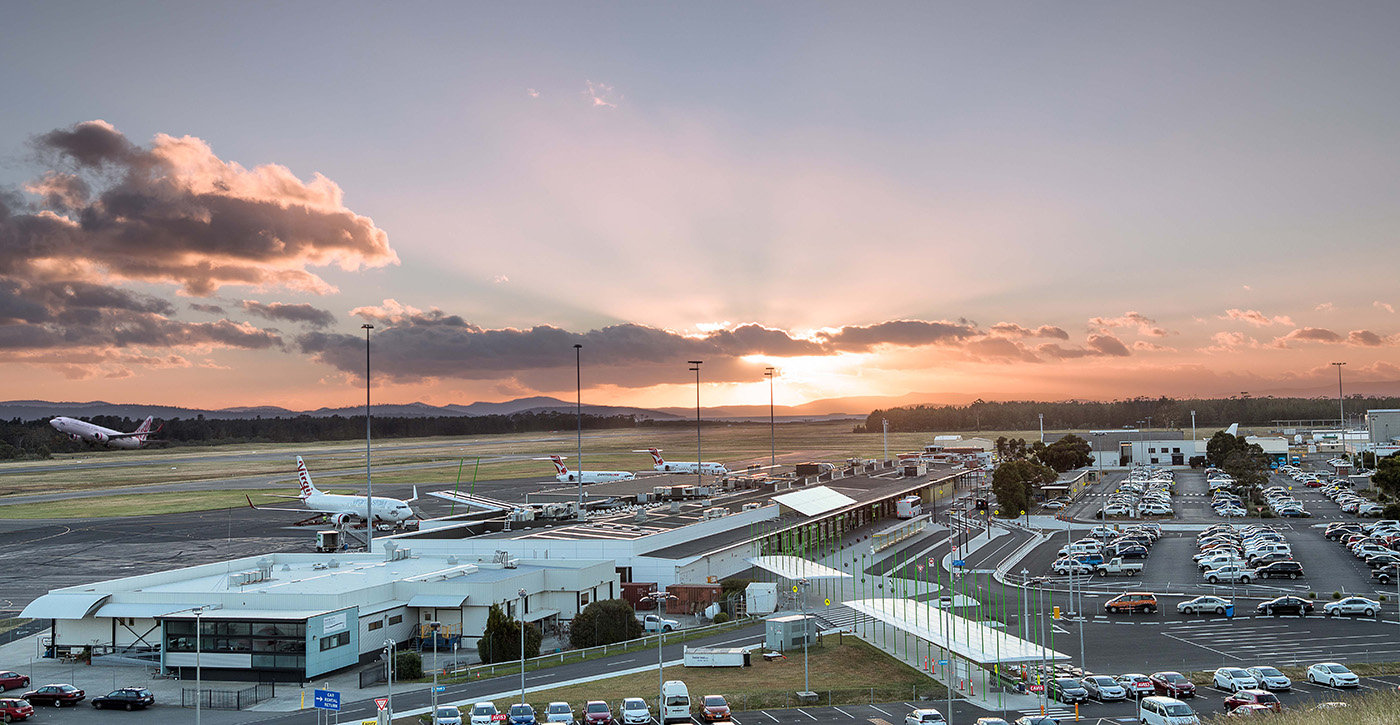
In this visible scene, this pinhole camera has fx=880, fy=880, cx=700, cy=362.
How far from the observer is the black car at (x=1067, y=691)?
A: 3653cm

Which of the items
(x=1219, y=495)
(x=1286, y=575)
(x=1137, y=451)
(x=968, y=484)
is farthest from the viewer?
(x=1137, y=451)

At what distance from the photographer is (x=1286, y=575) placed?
64.7m

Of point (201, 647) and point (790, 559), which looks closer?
point (201, 647)

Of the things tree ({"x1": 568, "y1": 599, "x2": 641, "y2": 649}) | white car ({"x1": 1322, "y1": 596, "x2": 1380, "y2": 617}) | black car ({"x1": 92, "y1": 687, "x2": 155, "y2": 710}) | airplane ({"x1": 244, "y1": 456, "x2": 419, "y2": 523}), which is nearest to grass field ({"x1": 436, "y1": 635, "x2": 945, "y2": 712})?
tree ({"x1": 568, "y1": 599, "x2": 641, "y2": 649})

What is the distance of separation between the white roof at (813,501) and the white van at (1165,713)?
42267 millimetres

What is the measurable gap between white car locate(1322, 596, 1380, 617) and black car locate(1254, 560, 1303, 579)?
1138 cm

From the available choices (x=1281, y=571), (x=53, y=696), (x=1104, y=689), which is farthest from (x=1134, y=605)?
(x=53, y=696)

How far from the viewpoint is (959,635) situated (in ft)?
128

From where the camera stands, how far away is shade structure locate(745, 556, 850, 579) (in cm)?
5475

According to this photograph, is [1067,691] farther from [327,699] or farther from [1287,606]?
[327,699]

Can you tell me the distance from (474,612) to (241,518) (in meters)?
77.0

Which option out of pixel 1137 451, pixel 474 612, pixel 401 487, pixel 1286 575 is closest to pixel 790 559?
pixel 474 612

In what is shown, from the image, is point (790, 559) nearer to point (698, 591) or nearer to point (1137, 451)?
point (698, 591)

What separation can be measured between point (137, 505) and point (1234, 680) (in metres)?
142
